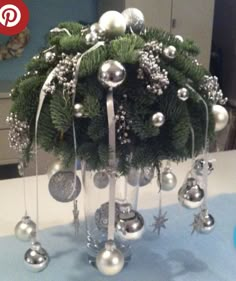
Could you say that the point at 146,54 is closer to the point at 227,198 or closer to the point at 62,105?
the point at 62,105

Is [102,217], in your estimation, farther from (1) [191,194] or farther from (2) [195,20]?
(2) [195,20]

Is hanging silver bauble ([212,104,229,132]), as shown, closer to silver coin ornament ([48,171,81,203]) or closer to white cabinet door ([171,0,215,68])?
silver coin ornament ([48,171,81,203])

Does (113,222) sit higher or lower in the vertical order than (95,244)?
higher

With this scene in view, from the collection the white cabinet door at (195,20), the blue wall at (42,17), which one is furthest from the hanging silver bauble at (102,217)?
the blue wall at (42,17)

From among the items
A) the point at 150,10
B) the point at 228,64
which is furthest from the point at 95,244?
the point at 228,64

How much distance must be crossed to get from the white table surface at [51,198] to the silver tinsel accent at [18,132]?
0.29 m

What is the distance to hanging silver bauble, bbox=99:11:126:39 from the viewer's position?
2.24 feet

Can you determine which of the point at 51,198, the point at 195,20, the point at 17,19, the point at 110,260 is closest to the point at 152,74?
the point at 110,260

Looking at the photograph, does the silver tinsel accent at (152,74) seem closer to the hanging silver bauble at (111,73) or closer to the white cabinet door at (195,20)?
the hanging silver bauble at (111,73)

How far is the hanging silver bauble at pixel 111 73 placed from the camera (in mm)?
595

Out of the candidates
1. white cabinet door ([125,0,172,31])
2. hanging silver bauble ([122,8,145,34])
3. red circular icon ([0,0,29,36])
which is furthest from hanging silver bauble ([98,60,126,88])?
white cabinet door ([125,0,172,31])

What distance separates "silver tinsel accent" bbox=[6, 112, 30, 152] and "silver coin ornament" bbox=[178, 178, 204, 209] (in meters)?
0.28

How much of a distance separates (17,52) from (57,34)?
202cm

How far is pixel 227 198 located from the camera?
1.07m
